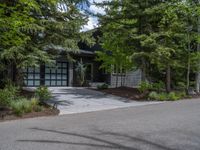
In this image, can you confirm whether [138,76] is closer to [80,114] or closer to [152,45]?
[152,45]

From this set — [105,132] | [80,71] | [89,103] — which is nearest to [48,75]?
[80,71]

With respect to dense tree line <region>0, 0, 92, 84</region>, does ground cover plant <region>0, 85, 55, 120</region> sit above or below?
below

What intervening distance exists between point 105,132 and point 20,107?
4663 mm

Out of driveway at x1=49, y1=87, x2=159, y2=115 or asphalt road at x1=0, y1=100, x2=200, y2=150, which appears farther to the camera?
driveway at x1=49, y1=87, x2=159, y2=115

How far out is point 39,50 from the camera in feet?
47.9

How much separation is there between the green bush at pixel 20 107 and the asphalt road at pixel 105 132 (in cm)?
90

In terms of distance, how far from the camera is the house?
25.0 metres

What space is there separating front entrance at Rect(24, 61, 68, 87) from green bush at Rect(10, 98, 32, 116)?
37.7 ft

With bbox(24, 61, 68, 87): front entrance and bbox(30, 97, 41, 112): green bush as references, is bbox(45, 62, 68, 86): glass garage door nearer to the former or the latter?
bbox(24, 61, 68, 87): front entrance

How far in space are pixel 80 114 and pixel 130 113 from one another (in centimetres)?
203

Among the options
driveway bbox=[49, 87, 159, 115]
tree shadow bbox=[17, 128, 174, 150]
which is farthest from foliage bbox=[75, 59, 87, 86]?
tree shadow bbox=[17, 128, 174, 150]

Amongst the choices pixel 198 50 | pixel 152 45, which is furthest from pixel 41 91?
pixel 198 50

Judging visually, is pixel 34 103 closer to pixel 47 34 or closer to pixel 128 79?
pixel 47 34

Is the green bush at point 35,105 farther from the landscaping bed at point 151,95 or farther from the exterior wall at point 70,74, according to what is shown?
the exterior wall at point 70,74
